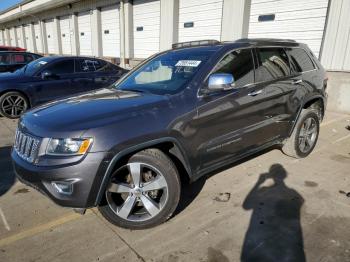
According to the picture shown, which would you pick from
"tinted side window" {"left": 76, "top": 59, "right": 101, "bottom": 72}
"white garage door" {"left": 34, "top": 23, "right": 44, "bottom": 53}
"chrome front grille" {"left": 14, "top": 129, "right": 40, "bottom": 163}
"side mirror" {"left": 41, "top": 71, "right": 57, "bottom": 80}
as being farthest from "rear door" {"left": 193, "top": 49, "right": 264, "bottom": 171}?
"white garage door" {"left": 34, "top": 23, "right": 44, "bottom": 53}

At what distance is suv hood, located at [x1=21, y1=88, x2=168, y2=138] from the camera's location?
8.55 feet

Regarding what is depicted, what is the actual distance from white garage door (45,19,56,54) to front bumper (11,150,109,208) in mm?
27980

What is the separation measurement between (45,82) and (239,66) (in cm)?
565

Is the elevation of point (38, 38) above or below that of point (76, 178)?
above

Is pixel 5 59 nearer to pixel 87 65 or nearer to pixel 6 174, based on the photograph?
pixel 87 65

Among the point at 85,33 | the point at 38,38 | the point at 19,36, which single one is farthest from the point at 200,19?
the point at 19,36

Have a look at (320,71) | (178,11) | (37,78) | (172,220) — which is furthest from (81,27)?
(172,220)

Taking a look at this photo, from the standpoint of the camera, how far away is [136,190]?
9.30 ft

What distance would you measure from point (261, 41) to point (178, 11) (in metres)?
10.0

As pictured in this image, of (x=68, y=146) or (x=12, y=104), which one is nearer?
(x=68, y=146)

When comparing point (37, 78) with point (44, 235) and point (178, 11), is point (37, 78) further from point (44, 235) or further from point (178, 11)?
point (178, 11)

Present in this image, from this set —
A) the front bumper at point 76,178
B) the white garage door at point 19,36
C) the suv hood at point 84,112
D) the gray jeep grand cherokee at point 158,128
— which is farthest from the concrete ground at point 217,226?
the white garage door at point 19,36

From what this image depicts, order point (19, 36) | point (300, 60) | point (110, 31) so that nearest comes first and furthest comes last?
point (300, 60) < point (110, 31) < point (19, 36)

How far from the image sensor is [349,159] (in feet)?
16.2
